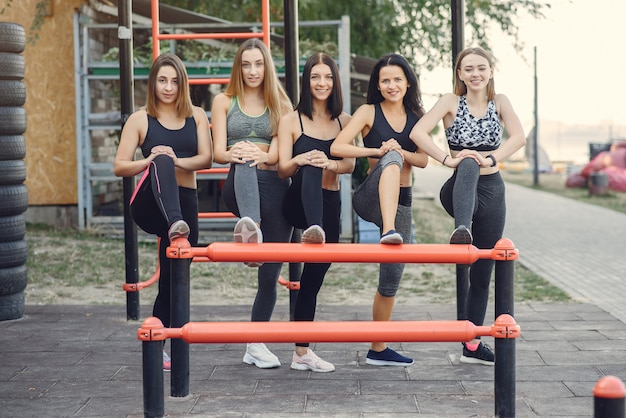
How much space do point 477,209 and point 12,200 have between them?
3387 mm

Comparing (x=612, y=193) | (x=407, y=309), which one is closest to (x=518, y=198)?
(x=612, y=193)

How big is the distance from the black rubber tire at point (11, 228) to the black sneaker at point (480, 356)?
3356 mm

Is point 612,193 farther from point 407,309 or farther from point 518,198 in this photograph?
A: point 407,309

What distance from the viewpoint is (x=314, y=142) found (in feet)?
16.6

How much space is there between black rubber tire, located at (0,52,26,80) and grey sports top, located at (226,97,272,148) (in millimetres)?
2292

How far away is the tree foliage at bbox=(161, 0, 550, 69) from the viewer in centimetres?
1499

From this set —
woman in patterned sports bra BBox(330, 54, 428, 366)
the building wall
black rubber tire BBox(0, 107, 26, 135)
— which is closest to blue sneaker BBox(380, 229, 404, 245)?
woman in patterned sports bra BBox(330, 54, 428, 366)

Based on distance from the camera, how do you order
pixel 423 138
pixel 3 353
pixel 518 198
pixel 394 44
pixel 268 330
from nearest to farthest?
pixel 268 330 < pixel 423 138 < pixel 3 353 < pixel 394 44 < pixel 518 198

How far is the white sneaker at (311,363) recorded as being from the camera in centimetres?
525

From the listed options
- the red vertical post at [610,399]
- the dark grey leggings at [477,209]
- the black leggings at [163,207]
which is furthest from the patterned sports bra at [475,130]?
the red vertical post at [610,399]

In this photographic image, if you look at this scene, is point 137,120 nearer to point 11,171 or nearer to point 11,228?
point 11,171

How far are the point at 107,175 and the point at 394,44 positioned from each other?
18.9ft

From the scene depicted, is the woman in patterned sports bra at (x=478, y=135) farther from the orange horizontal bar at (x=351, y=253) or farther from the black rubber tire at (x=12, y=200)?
the black rubber tire at (x=12, y=200)

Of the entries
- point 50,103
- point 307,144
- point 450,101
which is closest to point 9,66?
point 307,144
